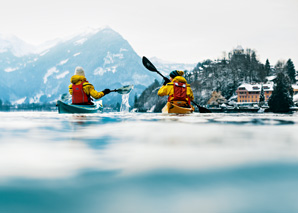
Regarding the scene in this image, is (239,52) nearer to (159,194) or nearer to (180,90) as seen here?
(180,90)

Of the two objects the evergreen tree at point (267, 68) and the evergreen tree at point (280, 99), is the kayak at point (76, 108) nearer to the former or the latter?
the evergreen tree at point (280, 99)

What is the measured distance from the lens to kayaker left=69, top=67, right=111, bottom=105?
13922 millimetres

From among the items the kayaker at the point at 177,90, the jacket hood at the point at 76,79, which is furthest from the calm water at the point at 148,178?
the jacket hood at the point at 76,79

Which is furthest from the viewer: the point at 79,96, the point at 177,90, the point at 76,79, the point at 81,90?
the point at 79,96

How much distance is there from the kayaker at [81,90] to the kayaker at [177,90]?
2637 mm

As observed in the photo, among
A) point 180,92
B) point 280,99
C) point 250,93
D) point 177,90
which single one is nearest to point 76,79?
point 177,90

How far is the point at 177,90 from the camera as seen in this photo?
12922 mm

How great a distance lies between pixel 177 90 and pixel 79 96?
4.45m

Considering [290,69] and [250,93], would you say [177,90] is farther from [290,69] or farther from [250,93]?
[290,69]

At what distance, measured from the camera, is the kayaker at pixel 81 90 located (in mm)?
13922

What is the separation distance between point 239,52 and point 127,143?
146 metres

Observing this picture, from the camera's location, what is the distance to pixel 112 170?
340 centimetres

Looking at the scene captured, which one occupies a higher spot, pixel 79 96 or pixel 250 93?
pixel 79 96

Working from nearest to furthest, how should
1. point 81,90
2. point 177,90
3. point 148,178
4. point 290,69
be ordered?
point 148,178
point 177,90
point 81,90
point 290,69
